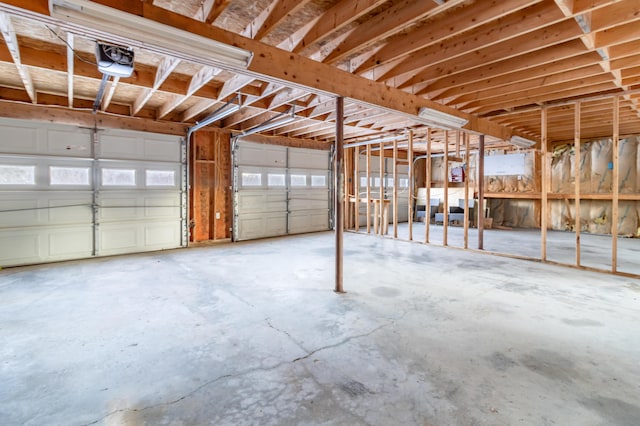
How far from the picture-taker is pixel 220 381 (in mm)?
2135

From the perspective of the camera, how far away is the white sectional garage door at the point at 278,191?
7.89 m

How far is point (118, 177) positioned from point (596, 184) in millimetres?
11986

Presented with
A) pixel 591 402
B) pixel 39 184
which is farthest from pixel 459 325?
pixel 39 184

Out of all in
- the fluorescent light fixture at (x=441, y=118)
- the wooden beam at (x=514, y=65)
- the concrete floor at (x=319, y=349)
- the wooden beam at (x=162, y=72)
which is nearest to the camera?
the concrete floor at (x=319, y=349)

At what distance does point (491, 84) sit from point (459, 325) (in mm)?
3353

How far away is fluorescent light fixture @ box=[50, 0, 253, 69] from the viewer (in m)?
2.11

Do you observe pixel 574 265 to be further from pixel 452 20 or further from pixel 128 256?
pixel 128 256

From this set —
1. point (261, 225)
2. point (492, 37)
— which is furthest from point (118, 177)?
point (492, 37)

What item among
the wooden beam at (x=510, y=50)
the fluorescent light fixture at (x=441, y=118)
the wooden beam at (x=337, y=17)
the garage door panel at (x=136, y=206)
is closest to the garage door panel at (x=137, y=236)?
the garage door panel at (x=136, y=206)

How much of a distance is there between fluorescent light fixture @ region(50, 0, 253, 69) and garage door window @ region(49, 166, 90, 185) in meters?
4.47

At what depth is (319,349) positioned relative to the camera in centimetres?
255

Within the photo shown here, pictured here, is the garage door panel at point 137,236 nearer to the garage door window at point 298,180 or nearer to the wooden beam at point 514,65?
the garage door window at point 298,180

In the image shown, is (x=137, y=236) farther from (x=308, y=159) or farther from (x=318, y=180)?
(x=318, y=180)

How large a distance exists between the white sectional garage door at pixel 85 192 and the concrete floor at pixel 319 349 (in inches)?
48.6
